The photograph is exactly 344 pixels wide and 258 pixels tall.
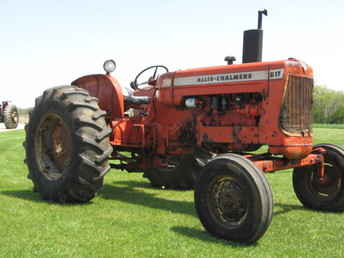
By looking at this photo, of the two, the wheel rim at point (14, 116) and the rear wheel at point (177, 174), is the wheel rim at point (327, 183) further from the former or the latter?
the wheel rim at point (14, 116)

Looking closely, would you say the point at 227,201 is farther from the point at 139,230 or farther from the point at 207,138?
the point at 207,138

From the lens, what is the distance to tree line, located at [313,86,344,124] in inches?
3167

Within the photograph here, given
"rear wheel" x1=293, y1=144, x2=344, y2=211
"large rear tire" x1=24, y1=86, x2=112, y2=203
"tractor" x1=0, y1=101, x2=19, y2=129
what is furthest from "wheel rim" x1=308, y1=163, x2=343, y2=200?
"tractor" x1=0, y1=101, x2=19, y2=129

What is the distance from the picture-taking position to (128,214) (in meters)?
5.26

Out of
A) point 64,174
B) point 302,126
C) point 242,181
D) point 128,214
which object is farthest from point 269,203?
point 64,174

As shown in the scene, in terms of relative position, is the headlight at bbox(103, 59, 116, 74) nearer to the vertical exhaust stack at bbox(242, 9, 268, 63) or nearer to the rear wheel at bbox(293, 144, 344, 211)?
the vertical exhaust stack at bbox(242, 9, 268, 63)

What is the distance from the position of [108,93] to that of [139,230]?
3150mm

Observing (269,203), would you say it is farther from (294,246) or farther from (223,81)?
(223,81)

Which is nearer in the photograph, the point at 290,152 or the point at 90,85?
the point at 290,152

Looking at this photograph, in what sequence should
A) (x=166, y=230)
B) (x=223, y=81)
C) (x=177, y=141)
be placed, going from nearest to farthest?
(x=166, y=230) < (x=223, y=81) < (x=177, y=141)

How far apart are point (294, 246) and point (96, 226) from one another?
209 centimetres

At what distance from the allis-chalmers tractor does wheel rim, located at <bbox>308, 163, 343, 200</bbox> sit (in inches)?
0.5

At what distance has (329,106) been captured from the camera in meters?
91.4

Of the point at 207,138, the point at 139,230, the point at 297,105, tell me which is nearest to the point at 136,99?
the point at 207,138
